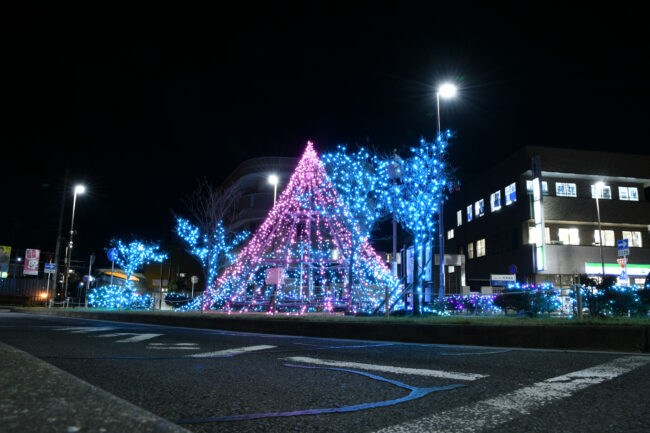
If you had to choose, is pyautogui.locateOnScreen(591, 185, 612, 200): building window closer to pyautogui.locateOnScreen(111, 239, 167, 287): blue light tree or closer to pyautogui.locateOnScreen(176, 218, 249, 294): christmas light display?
pyautogui.locateOnScreen(176, 218, 249, 294): christmas light display

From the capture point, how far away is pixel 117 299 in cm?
3425

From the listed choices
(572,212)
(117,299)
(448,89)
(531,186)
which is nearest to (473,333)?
(448,89)

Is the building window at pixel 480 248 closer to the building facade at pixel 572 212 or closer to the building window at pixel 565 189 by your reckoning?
the building facade at pixel 572 212

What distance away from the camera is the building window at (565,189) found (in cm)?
3884

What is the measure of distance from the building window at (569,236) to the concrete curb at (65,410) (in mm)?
40757

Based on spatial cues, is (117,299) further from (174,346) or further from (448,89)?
(174,346)

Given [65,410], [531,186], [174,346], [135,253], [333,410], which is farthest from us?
[135,253]

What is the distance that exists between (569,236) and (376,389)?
127 feet

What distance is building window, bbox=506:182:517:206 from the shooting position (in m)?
40.0

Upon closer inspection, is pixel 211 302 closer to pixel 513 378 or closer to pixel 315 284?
pixel 315 284

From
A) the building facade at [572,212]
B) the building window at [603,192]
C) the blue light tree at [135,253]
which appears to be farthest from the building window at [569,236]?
the blue light tree at [135,253]

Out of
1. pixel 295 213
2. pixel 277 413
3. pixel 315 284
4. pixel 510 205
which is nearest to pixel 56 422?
pixel 277 413

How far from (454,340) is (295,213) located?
1381 cm

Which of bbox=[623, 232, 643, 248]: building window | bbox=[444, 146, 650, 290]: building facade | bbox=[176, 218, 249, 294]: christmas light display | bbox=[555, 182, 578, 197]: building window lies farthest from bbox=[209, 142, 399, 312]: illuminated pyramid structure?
bbox=[623, 232, 643, 248]: building window
